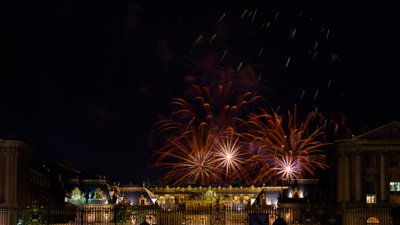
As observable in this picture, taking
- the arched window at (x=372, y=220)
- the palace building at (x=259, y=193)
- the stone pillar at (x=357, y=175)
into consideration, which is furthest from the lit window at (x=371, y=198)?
the arched window at (x=372, y=220)

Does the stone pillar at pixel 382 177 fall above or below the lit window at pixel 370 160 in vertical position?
below

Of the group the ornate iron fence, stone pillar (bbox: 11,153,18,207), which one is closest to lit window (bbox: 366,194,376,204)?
the ornate iron fence

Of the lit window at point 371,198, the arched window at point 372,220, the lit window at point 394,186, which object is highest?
the lit window at point 394,186

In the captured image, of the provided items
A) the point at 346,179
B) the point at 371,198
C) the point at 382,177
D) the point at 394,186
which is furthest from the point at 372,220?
the point at 394,186

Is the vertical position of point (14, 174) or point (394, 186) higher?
point (14, 174)

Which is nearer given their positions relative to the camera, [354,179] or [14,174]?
[14,174]

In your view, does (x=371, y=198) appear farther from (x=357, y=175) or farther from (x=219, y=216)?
(x=219, y=216)

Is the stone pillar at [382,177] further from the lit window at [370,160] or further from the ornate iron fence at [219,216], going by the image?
the ornate iron fence at [219,216]

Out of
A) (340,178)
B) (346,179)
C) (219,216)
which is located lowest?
(219,216)

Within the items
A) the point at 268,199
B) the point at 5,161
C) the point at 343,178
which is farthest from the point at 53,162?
the point at 343,178

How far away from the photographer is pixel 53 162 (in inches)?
5723

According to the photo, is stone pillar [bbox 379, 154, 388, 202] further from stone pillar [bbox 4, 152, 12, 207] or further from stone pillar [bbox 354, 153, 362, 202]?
stone pillar [bbox 4, 152, 12, 207]

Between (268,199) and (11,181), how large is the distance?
5894 cm

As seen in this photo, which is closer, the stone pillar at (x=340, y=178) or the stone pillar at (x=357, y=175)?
the stone pillar at (x=357, y=175)
